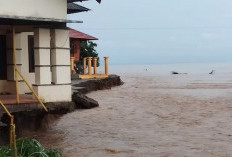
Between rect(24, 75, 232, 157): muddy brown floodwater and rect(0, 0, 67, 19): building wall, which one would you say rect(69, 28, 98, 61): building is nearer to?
rect(24, 75, 232, 157): muddy brown floodwater

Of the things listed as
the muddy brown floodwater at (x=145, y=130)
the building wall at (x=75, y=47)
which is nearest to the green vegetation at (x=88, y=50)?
the building wall at (x=75, y=47)

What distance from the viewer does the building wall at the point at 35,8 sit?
11805 mm

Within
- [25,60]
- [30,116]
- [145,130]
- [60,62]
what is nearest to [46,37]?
[60,62]

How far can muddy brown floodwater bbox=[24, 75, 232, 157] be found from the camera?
12.2m

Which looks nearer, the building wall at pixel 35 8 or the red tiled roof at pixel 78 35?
the building wall at pixel 35 8

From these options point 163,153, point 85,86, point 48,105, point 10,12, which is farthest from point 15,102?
point 85,86

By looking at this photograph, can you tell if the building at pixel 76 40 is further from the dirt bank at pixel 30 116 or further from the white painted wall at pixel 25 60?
the white painted wall at pixel 25 60

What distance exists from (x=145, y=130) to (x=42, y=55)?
480 centimetres

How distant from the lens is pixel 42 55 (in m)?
12.6

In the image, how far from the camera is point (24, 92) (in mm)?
14445

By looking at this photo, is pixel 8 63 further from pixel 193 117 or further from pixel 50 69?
pixel 193 117

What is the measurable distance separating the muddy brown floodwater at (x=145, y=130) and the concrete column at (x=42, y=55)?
72.3 inches

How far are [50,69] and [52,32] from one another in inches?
40.5

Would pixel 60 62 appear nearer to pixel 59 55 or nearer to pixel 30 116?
pixel 59 55
